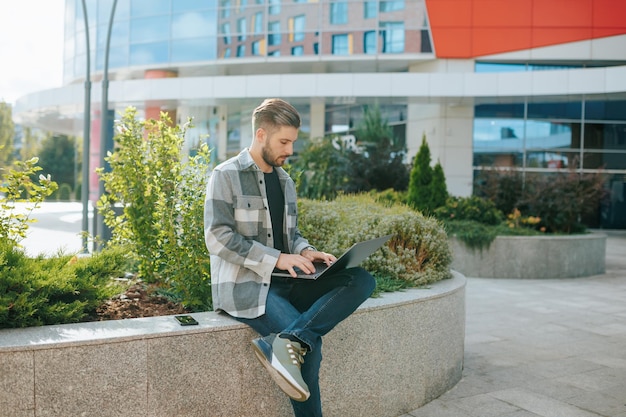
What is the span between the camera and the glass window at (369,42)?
2512 centimetres

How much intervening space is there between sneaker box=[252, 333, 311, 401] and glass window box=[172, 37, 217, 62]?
80.7 feet

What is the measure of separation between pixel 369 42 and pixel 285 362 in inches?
909

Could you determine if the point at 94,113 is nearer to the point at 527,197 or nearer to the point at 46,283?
the point at 527,197

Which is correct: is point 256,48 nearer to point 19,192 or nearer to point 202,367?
point 19,192

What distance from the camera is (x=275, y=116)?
382 centimetres

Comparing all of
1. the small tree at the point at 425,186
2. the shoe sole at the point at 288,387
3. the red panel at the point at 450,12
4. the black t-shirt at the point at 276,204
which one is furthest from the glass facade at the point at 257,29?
the shoe sole at the point at 288,387

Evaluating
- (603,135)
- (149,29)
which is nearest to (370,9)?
(149,29)

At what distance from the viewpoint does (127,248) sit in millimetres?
5273

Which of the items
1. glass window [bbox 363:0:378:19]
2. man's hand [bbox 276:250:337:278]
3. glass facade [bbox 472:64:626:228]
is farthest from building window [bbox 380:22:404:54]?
man's hand [bbox 276:250:337:278]

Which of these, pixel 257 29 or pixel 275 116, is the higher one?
pixel 257 29

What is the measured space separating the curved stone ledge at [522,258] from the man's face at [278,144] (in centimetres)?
866

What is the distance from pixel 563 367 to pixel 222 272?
353cm

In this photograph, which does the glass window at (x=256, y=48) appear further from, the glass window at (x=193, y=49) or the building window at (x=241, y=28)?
the glass window at (x=193, y=49)

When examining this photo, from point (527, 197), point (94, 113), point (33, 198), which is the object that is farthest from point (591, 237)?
point (94, 113)
